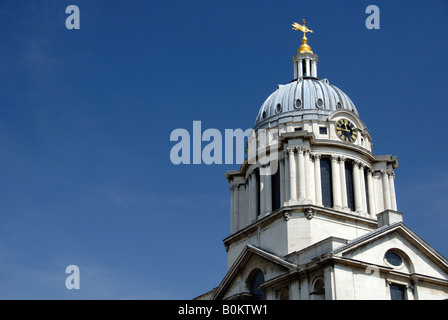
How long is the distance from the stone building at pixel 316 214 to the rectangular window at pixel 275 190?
0.09 m

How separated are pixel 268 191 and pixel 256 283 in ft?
31.6

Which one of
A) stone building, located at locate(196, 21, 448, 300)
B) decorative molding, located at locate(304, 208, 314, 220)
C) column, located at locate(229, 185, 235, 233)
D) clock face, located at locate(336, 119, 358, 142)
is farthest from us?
column, located at locate(229, 185, 235, 233)

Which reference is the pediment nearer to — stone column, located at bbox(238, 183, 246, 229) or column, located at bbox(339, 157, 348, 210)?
column, located at bbox(339, 157, 348, 210)

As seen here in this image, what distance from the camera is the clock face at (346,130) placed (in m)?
58.7

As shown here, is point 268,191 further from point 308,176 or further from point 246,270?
point 246,270

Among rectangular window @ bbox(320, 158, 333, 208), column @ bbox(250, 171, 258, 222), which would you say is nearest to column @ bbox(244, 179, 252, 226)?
column @ bbox(250, 171, 258, 222)

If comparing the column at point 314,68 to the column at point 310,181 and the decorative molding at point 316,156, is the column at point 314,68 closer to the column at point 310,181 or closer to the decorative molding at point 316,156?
the decorative molding at point 316,156

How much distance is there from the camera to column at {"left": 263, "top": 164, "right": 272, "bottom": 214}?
182 ft

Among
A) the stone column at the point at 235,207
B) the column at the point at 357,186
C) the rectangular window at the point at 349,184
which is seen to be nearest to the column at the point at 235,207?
the stone column at the point at 235,207

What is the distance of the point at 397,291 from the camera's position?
43969 mm

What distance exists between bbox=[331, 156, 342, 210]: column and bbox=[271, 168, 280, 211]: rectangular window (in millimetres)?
4821

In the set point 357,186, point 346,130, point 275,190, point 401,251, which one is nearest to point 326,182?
point 357,186
